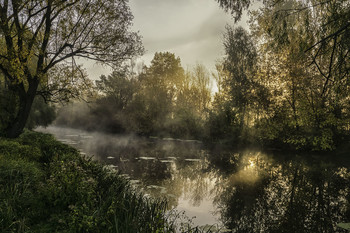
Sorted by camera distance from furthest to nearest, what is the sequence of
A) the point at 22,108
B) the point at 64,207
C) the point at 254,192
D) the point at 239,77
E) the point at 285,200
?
the point at 239,77, the point at 22,108, the point at 254,192, the point at 285,200, the point at 64,207

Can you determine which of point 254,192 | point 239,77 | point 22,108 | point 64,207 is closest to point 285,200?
point 254,192

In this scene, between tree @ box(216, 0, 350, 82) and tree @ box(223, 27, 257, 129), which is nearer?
tree @ box(216, 0, 350, 82)

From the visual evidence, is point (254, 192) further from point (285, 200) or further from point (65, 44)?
point (65, 44)

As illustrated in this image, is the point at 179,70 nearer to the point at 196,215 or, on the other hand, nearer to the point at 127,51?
the point at 127,51

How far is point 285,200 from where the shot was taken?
25.7 ft

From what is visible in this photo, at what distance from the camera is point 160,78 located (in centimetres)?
5184

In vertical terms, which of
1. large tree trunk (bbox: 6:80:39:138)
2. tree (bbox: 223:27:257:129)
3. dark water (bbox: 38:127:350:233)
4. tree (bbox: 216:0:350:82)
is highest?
tree (bbox: 223:27:257:129)

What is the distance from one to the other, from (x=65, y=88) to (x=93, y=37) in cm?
311

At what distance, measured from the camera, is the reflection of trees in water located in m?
6.01

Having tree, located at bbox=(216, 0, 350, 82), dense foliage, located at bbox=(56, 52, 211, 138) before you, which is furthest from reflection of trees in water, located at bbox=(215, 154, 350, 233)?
dense foliage, located at bbox=(56, 52, 211, 138)

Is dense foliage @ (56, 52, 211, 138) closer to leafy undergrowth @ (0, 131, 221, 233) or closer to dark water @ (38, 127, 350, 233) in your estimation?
dark water @ (38, 127, 350, 233)

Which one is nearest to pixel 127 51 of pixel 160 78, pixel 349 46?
pixel 349 46

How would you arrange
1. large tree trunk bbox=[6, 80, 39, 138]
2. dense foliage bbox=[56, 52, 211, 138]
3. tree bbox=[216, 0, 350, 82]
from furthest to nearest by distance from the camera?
dense foliage bbox=[56, 52, 211, 138] < large tree trunk bbox=[6, 80, 39, 138] < tree bbox=[216, 0, 350, 82]

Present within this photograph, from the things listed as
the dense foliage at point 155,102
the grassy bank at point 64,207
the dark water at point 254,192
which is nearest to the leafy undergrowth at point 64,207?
the grassy bank at point 64,207
